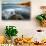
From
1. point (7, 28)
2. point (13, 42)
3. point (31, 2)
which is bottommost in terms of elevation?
point (13, 42)

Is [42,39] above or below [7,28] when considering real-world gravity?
below

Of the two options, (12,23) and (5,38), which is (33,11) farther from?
(5,38)

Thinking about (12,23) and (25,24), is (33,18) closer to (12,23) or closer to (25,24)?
(25,24)

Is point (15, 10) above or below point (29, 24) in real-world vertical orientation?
above

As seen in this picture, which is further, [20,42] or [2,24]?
[2,24]

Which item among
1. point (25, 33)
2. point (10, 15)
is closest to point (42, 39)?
point (25, 33)

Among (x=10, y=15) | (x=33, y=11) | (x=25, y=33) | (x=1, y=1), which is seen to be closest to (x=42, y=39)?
(x=25, y=33)
